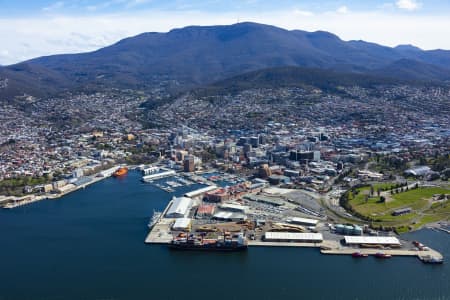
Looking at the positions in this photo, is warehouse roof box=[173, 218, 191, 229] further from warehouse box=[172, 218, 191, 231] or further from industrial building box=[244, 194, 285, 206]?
industrial building box=[244, 194, 285, 206]

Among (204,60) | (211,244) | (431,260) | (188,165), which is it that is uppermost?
(204,60)

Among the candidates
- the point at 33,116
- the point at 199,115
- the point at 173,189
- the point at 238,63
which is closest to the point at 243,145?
the point at 173,189

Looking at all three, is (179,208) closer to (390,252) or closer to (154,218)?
(154,218)

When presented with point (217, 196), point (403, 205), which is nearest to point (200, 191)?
point (217, 196)

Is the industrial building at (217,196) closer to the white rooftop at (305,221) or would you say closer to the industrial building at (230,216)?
the industrial building at (230,216)

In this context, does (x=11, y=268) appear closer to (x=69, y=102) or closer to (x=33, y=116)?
(x=33, y=116)
